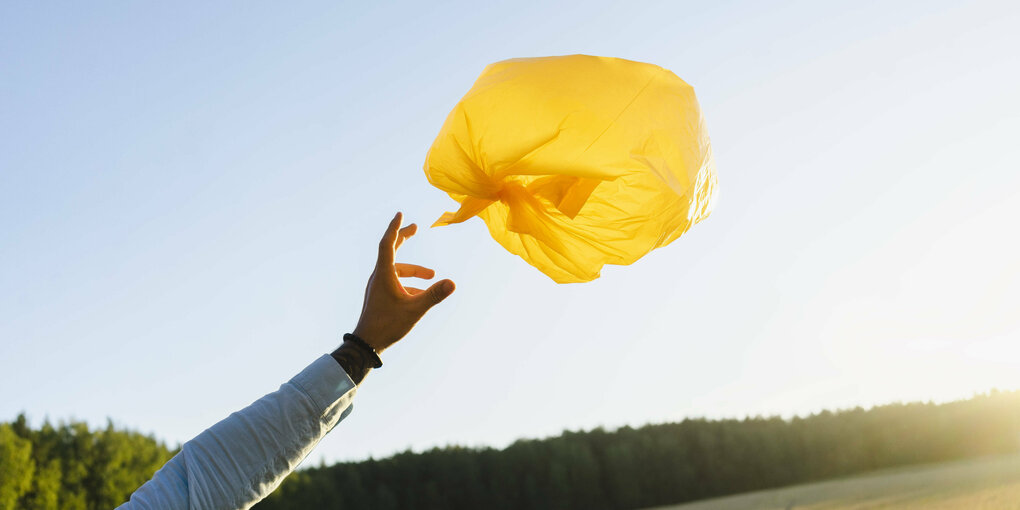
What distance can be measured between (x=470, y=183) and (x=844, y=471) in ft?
127

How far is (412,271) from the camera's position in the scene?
200 cm

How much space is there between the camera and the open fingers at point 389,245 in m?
1.67

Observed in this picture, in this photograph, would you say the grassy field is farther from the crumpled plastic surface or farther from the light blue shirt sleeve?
the light blue shirt sleeve

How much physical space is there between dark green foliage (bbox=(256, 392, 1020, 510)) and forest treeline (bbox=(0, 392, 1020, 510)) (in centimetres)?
4

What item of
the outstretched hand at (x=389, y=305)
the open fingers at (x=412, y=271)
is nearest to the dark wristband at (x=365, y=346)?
the outstretched hand at (x=389, y=305)

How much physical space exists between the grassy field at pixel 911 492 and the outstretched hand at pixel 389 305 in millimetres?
24855

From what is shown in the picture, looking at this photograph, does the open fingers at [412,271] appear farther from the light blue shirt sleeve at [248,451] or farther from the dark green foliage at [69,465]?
the dark green foliage at [69,465]

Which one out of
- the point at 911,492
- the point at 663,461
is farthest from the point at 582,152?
the point at 663,461

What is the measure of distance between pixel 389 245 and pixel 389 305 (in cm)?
16

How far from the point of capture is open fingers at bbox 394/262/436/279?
6.49 ft

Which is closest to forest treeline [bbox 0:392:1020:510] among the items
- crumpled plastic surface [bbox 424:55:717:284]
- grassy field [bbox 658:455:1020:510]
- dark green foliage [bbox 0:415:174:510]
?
dark green foliage [bbox 0:415:174:510]

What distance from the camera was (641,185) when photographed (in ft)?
7.72

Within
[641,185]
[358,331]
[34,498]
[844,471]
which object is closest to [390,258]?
[358,331]

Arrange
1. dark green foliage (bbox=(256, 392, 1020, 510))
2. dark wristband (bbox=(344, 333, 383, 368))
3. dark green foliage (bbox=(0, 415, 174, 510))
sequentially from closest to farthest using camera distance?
dark wristband (bbox=(344, 333, 383, 368)) → dark green foliage (bbox=(0, 415, 174, 510)) → dark green foliage (bbox=(256, 392, 1020, 510))
